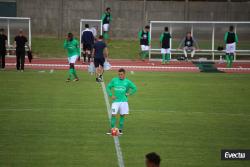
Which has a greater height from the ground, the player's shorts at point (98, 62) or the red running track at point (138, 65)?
the player's shorts at point (98, 62)

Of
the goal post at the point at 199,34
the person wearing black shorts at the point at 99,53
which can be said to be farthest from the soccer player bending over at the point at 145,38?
the person wearing black shorts at the point at 99,53

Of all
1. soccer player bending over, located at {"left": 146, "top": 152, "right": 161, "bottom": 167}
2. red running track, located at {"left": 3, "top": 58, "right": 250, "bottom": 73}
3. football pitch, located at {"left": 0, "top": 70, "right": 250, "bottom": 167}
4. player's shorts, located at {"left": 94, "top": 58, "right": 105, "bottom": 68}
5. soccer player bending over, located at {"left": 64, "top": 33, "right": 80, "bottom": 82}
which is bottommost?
football pitch, located at {"left": 0, "top": 70, "right": 250, "bottom": 167}

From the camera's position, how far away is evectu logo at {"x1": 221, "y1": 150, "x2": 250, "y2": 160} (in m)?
14.4

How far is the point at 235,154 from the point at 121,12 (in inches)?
1228

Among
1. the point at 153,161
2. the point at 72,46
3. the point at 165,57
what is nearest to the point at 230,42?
the point at 165,57

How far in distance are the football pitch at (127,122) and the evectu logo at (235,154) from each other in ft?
0.68

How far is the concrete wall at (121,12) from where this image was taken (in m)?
44.5

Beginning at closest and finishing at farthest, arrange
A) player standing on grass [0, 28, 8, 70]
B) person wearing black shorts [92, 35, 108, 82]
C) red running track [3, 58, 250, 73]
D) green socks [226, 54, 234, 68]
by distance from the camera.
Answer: person wearing black shorts [92, 35, 108, 82]
player standing on grass [0, 28, 8, 70]
red running track [3, 58, 250, 73]
green socks [226, 54, 234, 68]

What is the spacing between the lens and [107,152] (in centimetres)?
1489

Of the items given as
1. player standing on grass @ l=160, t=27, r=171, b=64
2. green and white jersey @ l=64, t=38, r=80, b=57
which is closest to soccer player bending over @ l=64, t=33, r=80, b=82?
green and white jersey @ l=64, t=38, r=80, b=57

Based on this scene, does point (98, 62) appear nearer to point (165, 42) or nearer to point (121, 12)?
point (165, 42)

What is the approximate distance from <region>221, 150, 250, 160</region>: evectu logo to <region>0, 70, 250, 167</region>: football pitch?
0.68 feet

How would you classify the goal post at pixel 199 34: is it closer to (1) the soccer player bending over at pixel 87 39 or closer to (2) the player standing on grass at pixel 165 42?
(2) the player standing on grass at pixel 165 42

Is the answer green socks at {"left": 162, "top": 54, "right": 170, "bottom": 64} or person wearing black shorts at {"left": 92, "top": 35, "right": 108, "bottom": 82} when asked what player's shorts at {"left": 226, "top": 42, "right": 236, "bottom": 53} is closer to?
green socks at {"left": 162, "top": 54, "right": 170, "bottom": 64}
